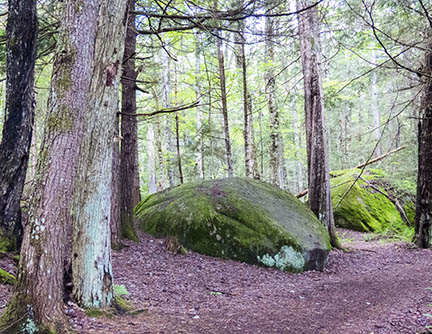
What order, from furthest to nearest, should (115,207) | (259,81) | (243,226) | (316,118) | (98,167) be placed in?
(259,81)
(316,118)
(243,226)
(115,207)
(98,167)

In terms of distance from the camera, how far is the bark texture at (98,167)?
321cm

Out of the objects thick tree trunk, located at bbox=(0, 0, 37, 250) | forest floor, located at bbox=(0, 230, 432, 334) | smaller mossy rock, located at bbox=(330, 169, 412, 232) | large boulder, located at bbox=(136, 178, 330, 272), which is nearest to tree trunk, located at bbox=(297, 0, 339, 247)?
large boulder, located at bbox=(136, 178, 330, 272)

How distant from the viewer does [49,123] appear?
2.73 metres

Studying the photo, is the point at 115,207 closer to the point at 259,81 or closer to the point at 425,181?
the point at 425,181

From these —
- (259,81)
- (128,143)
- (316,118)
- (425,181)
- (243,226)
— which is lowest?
(243,226)

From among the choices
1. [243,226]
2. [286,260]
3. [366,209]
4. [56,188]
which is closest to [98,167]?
[56,188]

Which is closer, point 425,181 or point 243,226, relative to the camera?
point 243,226

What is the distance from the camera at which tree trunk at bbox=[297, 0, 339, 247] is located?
8.12 m

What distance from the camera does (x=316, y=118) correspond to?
820 centimetres

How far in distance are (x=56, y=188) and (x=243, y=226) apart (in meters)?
4.55

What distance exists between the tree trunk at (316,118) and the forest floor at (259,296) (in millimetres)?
1390

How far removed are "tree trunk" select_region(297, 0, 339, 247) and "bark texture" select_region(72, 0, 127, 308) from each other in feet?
19.8

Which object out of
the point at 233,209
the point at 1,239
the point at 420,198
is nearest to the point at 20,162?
the point at 1,239

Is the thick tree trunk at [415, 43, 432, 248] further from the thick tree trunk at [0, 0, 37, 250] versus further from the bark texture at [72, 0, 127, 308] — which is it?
the thick tree trunk at [0, 0, 37, 250]
